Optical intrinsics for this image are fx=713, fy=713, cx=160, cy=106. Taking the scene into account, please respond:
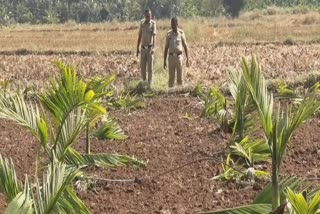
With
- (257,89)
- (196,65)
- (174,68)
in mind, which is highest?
(257,89)

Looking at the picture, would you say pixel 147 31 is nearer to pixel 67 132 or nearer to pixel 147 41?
pixel 147 41

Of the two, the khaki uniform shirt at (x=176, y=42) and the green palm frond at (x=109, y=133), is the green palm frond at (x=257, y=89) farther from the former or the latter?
the khaki uniform shirt at (x=176, y=42)

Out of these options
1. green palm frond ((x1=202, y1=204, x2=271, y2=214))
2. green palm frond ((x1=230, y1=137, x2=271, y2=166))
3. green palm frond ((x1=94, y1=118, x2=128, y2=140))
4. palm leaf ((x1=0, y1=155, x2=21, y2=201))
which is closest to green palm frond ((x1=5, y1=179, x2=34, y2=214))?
palm leaf ((x1=0, y1=155, x2=21, y2=201))

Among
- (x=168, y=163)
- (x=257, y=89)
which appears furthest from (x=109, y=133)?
(x=257, y=89)

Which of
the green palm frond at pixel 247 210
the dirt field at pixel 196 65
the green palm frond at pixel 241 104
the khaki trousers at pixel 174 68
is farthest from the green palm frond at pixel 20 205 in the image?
the dirt field at pixel 196 65

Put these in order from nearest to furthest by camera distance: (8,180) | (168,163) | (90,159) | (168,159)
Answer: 1. (8,180)
2. (90,159)
3. (168,163)
4. (168,159)

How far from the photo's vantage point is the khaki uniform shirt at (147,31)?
1298cm

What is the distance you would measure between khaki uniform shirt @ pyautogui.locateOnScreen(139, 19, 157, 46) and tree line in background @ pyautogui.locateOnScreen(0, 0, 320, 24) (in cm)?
5310

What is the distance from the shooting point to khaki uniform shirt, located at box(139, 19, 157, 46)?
42.6 ft

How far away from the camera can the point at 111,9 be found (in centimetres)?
7712

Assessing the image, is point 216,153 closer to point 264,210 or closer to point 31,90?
point 264,210

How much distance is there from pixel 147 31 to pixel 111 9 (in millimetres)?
64916

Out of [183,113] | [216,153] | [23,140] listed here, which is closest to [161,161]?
[216,153]

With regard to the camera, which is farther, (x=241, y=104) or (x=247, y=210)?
(x=241, y=104)
